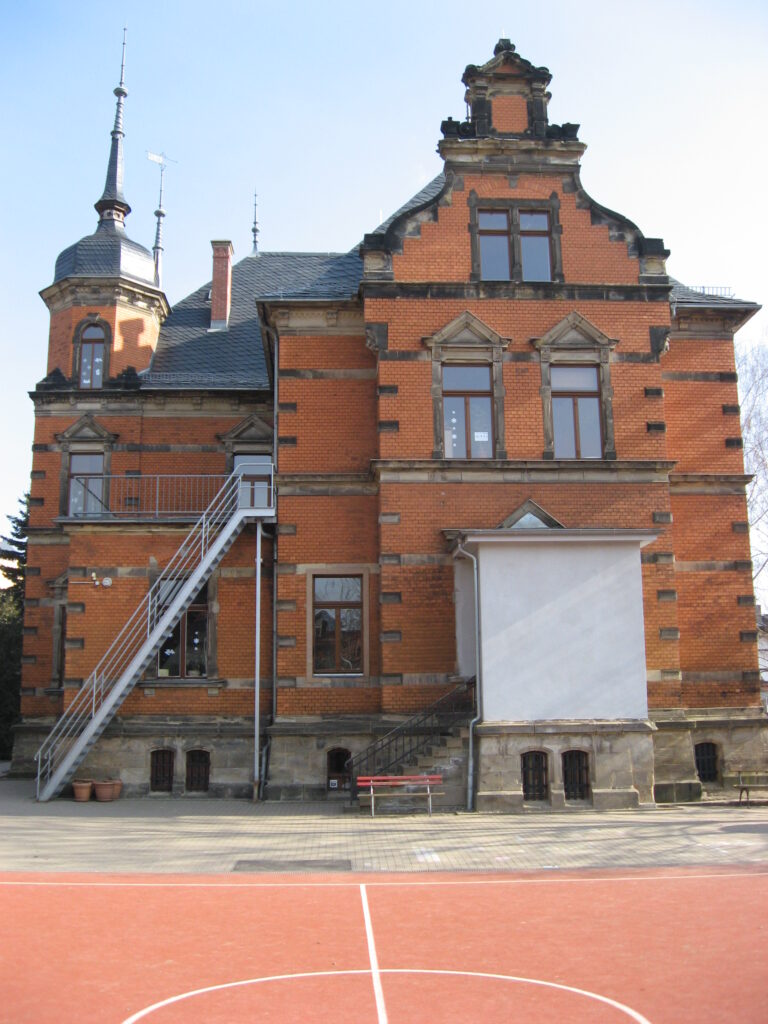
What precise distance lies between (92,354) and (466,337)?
11.7m

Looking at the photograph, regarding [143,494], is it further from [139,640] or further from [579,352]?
[579,352]

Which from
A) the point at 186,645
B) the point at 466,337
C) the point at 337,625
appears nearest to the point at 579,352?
the point at 466,337

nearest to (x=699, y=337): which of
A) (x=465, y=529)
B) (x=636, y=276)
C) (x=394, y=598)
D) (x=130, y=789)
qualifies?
(x=636, y=276)

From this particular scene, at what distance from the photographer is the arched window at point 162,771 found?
21469mm

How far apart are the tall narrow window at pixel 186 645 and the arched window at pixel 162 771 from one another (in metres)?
1.69

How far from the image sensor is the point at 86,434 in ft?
88.1

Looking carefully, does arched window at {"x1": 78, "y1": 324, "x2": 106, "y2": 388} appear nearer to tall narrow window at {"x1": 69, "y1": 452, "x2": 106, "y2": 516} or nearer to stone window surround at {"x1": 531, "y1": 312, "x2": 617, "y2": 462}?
tall narrow window at {"x1": 69, "y1": 452, "x2": 106, "y2": 516}

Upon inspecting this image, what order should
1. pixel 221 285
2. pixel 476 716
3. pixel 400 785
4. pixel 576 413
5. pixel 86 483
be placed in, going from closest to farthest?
1. pixel 400 785
2. pixel 476 716
3. pixel 576 413
4. pixel 86 483
5. pixel 221 285

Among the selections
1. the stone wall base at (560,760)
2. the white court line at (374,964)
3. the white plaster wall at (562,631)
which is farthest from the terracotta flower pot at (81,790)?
the white court line at (374,964)

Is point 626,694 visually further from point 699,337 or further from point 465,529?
point 699,337

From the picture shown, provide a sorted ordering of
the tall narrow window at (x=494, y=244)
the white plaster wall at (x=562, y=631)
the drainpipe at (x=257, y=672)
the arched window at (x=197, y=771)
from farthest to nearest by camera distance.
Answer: the tall narrow window at (x=494, y=244) → the arched window at (x=197, y=771) → the drainpipe at (x=257, y=672) → the white plaster wall at (x=562, y=631)

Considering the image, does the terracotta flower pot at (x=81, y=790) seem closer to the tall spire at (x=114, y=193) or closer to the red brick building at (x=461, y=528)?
the red brick building at (x=461, y=528)

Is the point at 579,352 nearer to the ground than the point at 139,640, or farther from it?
farther from it

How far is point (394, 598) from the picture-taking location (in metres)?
20.3
